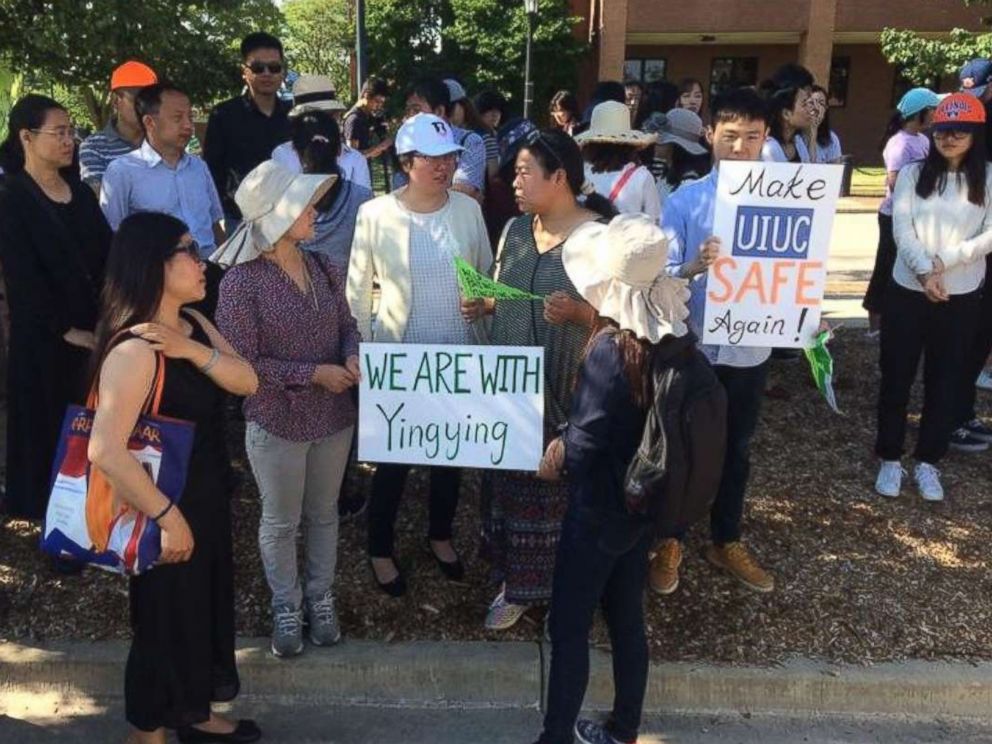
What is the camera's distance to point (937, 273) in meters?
4.05

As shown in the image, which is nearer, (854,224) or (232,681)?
(232,681)

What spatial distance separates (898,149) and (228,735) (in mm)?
5377

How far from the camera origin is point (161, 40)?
5898 mm

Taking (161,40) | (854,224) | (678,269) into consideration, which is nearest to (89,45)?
(161,40)

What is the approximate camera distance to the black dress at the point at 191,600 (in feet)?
8.93

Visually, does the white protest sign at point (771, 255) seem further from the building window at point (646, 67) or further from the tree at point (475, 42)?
the building window at point (646, 67)

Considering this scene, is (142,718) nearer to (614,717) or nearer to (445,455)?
(445,455)

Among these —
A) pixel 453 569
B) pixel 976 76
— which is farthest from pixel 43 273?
pixel 976 76

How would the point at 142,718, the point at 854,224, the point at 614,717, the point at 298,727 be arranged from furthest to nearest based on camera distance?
the point at 854,224 → the point at 298,727 → the point at 614,717 → the point at 142,718

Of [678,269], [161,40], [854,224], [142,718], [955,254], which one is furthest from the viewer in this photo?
[854,224]

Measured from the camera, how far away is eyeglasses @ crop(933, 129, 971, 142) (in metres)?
3.97

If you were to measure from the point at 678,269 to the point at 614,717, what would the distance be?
163cm

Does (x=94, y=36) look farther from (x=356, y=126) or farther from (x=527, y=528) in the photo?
(x=527, y=528)

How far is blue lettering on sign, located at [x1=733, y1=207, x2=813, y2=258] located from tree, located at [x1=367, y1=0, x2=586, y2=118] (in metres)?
24.0
